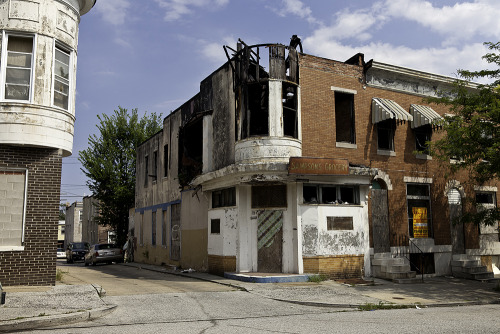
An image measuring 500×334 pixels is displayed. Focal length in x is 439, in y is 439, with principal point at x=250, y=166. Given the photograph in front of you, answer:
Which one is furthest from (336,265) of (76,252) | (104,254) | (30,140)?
(76,252)

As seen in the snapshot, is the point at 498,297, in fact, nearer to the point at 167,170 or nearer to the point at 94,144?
the point at 167,170

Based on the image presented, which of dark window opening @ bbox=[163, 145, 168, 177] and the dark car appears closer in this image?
dark window opening @ bbox=[163, 145, 168, 177]

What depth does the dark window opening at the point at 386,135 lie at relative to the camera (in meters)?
17.8

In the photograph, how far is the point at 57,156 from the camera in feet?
39.9

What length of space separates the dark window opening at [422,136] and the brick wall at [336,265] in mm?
5817

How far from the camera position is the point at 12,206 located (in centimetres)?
1153

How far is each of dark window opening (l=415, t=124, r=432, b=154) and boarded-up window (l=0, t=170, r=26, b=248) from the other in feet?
48.9

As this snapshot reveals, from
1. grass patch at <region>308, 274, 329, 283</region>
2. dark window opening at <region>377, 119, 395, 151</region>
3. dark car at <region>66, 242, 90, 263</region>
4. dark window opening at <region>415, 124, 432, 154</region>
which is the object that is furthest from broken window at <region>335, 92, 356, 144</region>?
dark car at <region>66, 242, 90, 263</region>

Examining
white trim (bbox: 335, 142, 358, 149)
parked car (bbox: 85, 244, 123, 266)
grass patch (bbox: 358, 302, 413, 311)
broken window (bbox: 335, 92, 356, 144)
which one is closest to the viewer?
grass patch (bbox: 358, 302, 413, 311)

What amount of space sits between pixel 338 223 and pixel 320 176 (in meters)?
1.82

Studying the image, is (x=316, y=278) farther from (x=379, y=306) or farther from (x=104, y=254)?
(x=104, y=254)

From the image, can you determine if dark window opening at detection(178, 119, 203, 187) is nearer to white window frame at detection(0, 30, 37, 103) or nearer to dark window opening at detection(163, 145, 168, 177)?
dark window opening at detection(163, 145, 168, 177)

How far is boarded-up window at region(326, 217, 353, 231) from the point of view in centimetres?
1541

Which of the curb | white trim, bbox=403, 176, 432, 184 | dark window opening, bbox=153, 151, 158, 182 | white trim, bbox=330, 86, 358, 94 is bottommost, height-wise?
the curb
